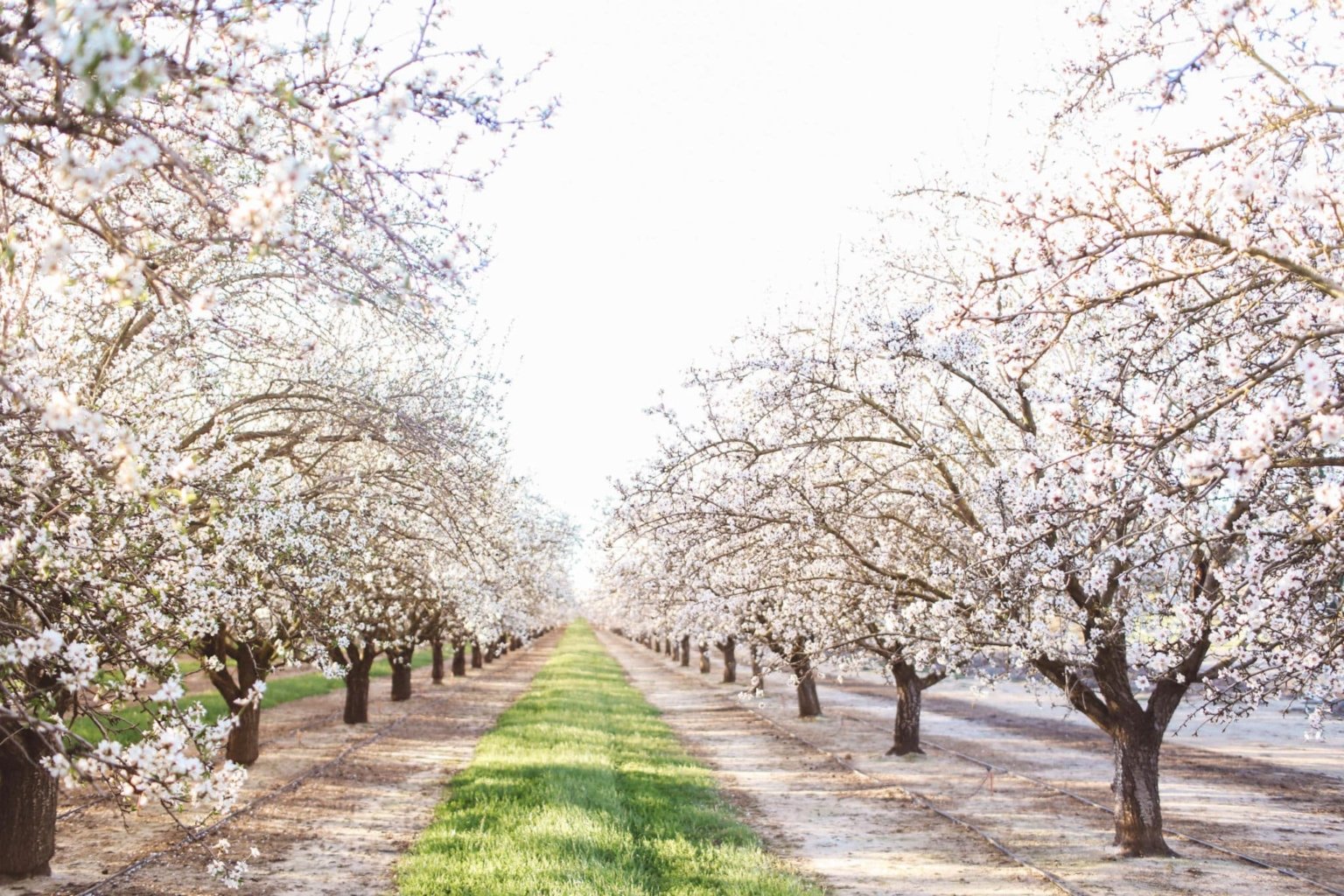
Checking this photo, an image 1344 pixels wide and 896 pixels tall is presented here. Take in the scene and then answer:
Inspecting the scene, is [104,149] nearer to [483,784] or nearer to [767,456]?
[767,456]

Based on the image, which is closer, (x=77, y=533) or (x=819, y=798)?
(x=77, y=533)

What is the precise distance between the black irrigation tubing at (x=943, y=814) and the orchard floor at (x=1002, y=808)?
0.29 feet

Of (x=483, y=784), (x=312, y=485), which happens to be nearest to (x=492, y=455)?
(x=483, y=784)

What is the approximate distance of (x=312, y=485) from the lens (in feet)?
38.8

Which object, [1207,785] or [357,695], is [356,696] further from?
[1207,785]

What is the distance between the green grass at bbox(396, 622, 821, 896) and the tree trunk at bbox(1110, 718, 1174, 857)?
444 centimetres

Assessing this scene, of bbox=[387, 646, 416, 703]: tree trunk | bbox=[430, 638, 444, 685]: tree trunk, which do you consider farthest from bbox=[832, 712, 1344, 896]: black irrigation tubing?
bbox=[430, 638, 444, 685]: tree trunk

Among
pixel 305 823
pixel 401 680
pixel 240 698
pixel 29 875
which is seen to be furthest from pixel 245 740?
pixel 401 680

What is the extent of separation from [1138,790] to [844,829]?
4.18 metres

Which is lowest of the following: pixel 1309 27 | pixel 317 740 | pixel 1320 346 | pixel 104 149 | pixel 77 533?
pixel 317 740

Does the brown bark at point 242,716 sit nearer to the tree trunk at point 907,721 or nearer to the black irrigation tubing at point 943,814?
the black irrigation tubing at point 943,814

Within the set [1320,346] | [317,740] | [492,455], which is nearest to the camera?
[1320,346]

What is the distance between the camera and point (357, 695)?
26656mm

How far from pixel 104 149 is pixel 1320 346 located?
752cm
